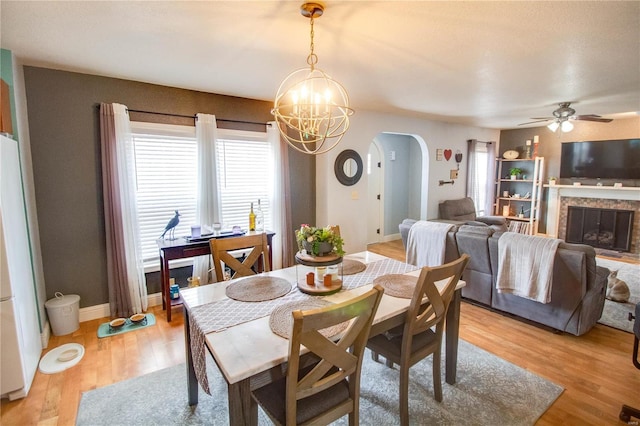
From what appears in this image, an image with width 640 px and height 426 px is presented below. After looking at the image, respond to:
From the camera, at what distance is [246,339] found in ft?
4.80

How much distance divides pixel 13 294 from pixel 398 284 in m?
2.55

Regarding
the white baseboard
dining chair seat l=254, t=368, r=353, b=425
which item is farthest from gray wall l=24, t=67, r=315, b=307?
dining chair seat l=254, t=368, r=353, b=425

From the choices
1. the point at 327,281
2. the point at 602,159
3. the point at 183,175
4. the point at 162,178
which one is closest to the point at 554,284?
the point at 327,281

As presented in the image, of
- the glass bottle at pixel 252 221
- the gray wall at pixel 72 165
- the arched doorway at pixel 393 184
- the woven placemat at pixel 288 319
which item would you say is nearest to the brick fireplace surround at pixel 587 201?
the arched doorway at pixel 393 184

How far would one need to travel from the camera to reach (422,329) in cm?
187

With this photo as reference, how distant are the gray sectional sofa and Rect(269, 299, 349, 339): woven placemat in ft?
7.14

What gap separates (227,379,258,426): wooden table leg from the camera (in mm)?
1267

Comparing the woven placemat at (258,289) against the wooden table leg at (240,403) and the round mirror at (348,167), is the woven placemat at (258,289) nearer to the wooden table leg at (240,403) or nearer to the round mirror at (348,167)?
the wooden table leg at (240,403)

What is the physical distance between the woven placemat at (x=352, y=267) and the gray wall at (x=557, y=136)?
20.0 ft

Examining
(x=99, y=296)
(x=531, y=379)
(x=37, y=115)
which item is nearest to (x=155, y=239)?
(x=99, y=296)

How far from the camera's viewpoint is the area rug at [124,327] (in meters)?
2.98

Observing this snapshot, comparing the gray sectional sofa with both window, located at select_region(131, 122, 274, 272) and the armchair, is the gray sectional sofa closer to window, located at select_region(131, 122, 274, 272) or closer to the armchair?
window, located at select_region(131, 122, 274, 272)

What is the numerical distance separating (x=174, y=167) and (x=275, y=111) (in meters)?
2.24

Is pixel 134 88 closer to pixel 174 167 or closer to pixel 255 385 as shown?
pixel 174 167
